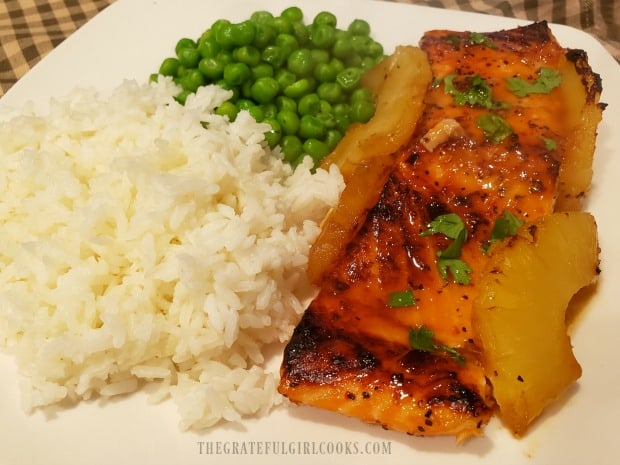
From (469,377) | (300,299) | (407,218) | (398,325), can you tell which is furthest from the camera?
(300,299)

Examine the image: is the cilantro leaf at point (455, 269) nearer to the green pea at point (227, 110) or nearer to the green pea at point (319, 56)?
the green pea at point (227, 110)

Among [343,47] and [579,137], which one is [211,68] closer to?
[343,47]

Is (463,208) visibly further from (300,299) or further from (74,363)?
(74,363)

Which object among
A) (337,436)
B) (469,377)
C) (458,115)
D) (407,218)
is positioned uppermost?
(458,115)

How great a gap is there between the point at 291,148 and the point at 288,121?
0.22 metres

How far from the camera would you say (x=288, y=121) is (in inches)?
188

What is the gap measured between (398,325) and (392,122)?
1552 mm

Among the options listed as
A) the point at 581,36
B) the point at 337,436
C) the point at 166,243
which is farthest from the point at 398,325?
the point at 581,36

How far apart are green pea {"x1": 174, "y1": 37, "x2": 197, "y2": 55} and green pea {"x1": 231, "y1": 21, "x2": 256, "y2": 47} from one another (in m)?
0.54

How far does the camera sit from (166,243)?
11.8 feet

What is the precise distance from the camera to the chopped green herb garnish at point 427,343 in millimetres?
3260

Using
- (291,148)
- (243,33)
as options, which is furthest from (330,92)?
(243,33)

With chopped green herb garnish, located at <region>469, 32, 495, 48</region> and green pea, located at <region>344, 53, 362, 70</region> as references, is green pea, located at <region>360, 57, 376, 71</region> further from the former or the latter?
chopped green herb garnish, located at <region>469, 32, 495, 48</region>

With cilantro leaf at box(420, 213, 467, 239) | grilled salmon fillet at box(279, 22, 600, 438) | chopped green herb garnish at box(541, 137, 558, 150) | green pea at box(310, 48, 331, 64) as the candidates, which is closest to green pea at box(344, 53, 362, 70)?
green pea at box(310, 48, 331, 64)
